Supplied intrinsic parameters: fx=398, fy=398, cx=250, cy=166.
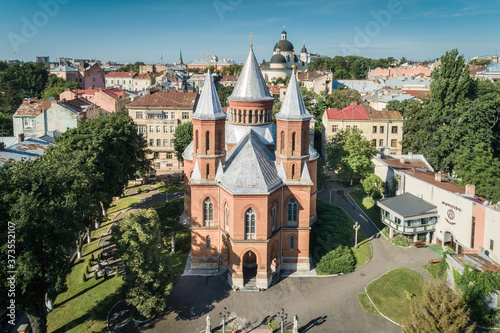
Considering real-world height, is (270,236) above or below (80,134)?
below

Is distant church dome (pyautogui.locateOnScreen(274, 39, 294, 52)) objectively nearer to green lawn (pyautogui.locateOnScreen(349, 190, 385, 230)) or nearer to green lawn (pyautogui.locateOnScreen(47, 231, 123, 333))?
green lawn (pyautogui.locateOnScreen(349, 190, 385, 230))

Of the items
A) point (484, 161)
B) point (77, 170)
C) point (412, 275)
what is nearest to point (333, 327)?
point (412, 275)

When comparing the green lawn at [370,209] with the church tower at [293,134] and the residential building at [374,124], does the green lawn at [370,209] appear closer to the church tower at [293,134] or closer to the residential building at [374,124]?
the residential building at [374,124]

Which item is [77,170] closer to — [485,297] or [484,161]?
[485,297]

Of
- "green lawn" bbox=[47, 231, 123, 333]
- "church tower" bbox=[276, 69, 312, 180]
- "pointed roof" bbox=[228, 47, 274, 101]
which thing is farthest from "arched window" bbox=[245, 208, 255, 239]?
"pointed roof" bbox=[228, 47, 274, 101]

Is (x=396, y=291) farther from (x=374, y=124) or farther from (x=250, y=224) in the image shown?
(x=374, y=124)

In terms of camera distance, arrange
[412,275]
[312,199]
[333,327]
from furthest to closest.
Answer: [312,199], [412,275], [333,327]
